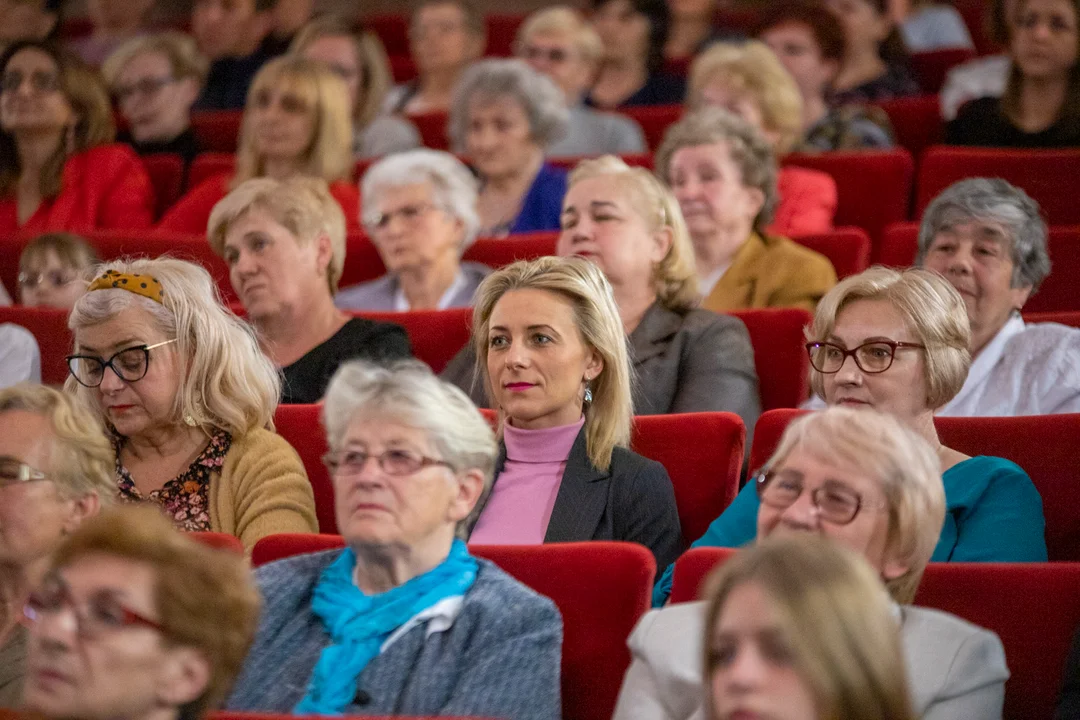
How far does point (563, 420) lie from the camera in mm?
2258

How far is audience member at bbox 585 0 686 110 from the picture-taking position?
470 centimetres

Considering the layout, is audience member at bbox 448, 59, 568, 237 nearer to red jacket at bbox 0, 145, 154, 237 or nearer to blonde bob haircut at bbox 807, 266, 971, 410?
red jacket at bbox 0, 145, 154, 237

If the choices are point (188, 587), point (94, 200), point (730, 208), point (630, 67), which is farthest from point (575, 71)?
point (188, 587)

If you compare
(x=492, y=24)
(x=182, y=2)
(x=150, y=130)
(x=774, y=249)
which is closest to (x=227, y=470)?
(x=774, y=249)

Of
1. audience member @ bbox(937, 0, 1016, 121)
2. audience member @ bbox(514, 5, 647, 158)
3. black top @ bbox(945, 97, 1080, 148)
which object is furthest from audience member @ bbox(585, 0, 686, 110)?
black top @ bbox(945, 97, 1080, 148)

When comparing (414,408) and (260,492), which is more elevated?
(414,408)

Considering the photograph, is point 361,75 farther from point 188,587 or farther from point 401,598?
point 188,587

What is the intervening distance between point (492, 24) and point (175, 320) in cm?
356

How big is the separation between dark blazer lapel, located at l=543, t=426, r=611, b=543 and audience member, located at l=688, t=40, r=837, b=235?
Result: 153 centimetres

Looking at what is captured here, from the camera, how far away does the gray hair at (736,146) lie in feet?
10.8

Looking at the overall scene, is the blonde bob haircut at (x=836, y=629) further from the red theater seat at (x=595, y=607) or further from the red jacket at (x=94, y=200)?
the red jacket at (x=94, y=200)

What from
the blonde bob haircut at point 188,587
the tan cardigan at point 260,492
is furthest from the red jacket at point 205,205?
the blonde bob haircut at point 188,587

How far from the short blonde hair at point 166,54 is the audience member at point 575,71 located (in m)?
0.95

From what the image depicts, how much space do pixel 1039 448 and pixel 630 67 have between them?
113 inches
